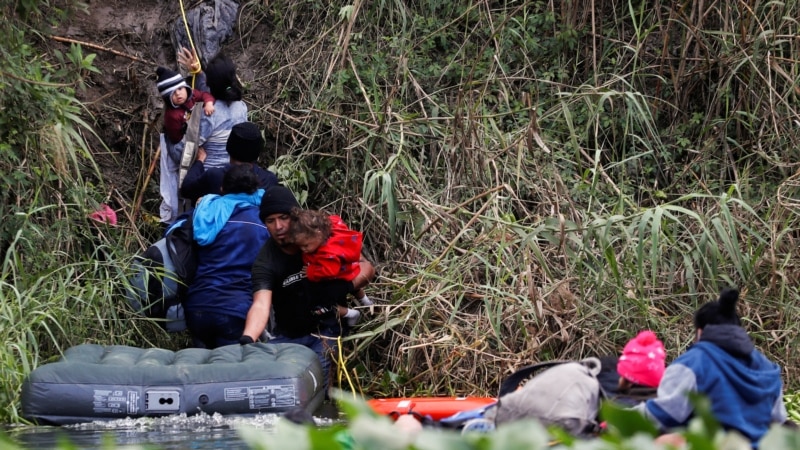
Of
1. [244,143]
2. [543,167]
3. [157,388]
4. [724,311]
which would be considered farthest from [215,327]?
[724,311]

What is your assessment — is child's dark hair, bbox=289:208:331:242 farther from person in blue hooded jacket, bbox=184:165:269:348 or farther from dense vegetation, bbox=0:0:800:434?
dense vegetation, bbox=0:0:800:434

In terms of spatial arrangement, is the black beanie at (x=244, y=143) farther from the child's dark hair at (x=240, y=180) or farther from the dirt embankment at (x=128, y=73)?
the dirt embankment at (x=128, y=73)

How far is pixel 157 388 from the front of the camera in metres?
5.75

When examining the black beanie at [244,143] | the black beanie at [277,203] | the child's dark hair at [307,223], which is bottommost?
the child's dark hair at [307,223]

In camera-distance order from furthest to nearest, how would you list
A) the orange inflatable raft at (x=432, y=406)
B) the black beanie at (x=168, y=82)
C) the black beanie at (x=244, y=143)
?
the black beanie at (x=168, y=82) → the black beanie at (x=244, y=143) → the orange inflatable raft at (x=432, y=406)

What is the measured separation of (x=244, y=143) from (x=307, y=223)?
966 mm

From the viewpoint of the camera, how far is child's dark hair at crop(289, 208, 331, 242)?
6320 mm

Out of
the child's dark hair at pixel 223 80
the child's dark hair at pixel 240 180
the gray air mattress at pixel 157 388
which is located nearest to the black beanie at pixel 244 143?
the child's dark hair at pixel 240 180

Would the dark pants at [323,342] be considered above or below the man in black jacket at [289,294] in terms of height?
below

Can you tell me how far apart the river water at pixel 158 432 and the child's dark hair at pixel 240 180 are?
5.06 feet

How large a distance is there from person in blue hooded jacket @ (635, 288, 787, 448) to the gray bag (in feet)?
0.60

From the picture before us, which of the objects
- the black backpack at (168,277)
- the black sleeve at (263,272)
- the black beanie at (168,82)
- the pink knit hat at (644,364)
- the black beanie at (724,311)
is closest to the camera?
the black beanie at (724,311)

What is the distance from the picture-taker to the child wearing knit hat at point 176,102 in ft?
24.8

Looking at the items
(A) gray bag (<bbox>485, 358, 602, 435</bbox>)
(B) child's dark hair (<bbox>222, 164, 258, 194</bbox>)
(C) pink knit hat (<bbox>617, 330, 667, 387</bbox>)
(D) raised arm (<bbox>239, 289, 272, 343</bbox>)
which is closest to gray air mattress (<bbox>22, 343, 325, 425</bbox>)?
(D) raised arm (<bbox>239, 289, 272, 343</bbox>)
